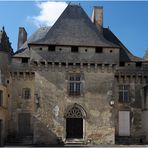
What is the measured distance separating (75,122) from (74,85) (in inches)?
128

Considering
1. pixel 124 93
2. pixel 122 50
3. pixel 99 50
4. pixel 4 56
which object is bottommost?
pixel 124 93

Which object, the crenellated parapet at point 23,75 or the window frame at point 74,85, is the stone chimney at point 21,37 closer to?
the crenellated parapet at point 23,75

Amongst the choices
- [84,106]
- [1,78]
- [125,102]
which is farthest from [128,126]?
[1,78]

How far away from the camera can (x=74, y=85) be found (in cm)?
3141

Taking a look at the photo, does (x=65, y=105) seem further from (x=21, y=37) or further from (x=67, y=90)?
(x=21, y=37)

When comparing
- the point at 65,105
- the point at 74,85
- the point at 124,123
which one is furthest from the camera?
the point at 124,123

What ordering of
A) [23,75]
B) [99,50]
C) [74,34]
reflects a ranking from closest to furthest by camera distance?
[99,50] → [74,34] → [23,75]

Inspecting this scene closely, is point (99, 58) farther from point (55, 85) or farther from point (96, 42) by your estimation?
point (55, 85)

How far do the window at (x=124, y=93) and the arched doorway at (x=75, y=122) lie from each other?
504 centimetres

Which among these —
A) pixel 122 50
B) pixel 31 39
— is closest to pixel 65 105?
pixel 122 50

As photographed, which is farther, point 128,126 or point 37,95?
point 128,126

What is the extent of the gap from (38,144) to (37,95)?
13.7 ft

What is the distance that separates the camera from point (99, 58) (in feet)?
104

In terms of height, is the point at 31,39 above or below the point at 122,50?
above
